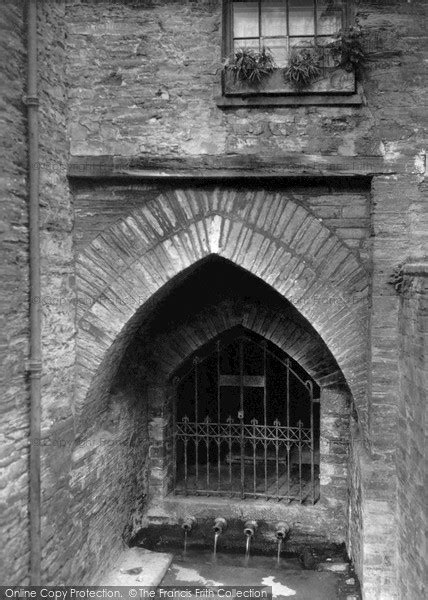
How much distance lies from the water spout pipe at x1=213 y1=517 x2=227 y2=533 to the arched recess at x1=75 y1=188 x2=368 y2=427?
78.2 inches

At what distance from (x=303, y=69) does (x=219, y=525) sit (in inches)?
162

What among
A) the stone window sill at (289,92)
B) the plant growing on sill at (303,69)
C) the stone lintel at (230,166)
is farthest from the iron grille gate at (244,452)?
the plant growing on sill at (303,69)

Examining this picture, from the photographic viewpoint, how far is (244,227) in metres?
4.37

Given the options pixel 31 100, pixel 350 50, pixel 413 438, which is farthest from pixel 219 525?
pixel 350 50

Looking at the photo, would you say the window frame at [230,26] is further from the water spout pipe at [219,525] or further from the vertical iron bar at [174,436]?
the water spout pipe at [219,525]

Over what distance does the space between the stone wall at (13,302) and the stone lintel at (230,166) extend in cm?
63

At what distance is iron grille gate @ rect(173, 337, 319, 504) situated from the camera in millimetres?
5711

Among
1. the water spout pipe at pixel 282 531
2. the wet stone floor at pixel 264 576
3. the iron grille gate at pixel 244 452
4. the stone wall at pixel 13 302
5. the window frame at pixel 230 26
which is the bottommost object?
the wet stone floor at pixel 264 576

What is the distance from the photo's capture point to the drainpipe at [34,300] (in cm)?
390

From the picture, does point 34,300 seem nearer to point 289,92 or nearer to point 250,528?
point 289,92

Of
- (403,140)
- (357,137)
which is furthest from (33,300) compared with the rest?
(403,140)

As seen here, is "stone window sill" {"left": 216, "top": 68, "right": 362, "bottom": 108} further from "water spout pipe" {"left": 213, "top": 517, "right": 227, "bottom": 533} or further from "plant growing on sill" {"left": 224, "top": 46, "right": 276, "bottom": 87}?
"water spout pipe" {"left": 213, "top": 517, "right": 227, "bottom": 533}

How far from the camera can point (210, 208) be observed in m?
4.41

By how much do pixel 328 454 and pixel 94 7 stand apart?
4424 mm
